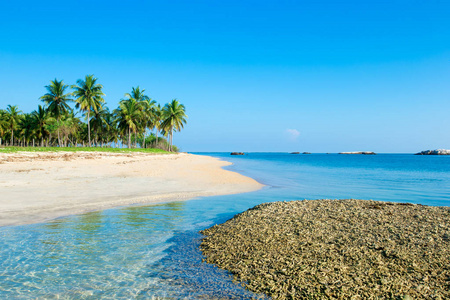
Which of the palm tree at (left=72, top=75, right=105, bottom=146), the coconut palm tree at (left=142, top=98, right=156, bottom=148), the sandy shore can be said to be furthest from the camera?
the coconut palm tree at (left=142, top=98, right=156, bottom=148)

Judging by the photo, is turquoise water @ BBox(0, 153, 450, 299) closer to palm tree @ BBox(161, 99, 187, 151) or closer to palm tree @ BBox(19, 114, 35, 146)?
palm tree @ BBox(161, 99, 187, 151)

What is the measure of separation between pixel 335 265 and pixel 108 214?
8131mm

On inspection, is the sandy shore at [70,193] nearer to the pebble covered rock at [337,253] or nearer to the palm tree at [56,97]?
the pebble covered rock at [337,253]

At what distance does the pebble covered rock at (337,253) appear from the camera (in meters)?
4.59

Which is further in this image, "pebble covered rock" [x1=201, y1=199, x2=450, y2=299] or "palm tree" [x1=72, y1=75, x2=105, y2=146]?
"palm tree" [x1=72, y1=75, x2=105, y2=146]

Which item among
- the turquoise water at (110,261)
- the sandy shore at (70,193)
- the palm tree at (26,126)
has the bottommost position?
the turquoise water at (110,261)

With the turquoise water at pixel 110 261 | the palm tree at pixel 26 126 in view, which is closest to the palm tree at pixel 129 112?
the palm tree at pixel 26 126

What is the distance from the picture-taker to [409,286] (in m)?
4.53

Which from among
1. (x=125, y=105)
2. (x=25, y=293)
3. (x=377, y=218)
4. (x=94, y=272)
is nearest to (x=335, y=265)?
(x=377, y=218)

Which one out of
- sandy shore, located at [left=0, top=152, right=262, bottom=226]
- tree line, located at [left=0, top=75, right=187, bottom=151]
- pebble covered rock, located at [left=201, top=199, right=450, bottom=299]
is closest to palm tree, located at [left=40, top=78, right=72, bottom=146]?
tree line, located at [left=0, top=75, right=187, bottom=151]

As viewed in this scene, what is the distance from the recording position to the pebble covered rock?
4586 mm

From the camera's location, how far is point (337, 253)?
580 centimetres

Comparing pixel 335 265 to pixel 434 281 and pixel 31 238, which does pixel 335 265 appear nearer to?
pixel 434 281

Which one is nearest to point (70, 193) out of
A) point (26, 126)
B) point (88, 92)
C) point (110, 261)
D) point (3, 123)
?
point (110, 261)
